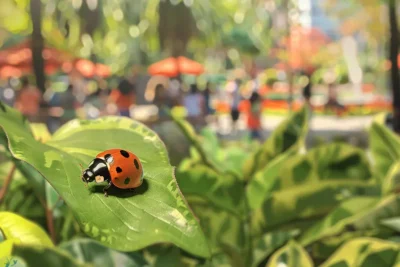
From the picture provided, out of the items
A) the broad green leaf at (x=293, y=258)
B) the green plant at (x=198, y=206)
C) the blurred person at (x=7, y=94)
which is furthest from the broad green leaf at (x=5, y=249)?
the blurred person at (x=7, y=94)

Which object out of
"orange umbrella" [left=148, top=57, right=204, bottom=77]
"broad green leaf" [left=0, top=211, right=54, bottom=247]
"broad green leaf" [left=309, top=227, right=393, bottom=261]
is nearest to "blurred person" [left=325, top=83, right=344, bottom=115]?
"orange umbrella" [left=148, top=57, right=204, bottom=77]

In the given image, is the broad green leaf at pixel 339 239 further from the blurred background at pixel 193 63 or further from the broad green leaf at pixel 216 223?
the blurred background at pixel 193 63

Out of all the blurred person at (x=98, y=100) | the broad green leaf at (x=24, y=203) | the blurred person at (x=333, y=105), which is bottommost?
the blurred person at (x=333, y=105)

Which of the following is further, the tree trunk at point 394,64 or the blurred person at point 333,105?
the blurred person at point 333,105

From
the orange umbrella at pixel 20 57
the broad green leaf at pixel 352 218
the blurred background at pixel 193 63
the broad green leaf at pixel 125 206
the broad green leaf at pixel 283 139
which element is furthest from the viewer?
the orange umbrella at pixel 20 57

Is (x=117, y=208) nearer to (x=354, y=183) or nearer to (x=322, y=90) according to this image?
(x=354, y=183)

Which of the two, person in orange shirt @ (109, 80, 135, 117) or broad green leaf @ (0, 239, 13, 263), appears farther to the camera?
person in orange shirt @ (109, 80, 135, 117)

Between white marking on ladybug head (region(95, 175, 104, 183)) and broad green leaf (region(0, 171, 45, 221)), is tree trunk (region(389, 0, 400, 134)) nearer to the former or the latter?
broad green leaf (region(0, 171, 45, 221))
